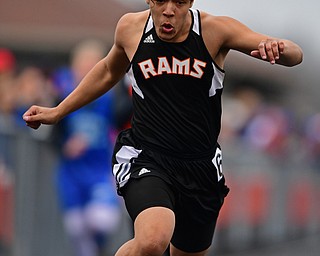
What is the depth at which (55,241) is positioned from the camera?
13.1 meters

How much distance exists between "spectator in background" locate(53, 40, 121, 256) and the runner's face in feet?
14.9

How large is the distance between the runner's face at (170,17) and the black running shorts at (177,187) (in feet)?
2.66

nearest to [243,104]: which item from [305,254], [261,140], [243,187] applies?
[261,140]

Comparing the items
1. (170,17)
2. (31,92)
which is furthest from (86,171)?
(170,17)

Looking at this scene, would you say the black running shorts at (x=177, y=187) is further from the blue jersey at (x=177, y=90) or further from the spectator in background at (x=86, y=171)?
the spectator in background at (x=86, y=171)

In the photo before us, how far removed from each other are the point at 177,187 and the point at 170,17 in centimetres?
114

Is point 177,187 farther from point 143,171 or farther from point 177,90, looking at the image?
point 177,90

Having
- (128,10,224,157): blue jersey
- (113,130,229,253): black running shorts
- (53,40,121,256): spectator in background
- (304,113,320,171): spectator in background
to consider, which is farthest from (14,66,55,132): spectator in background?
(304,113,320,171): spectator in background

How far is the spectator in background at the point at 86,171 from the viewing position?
12594 mm

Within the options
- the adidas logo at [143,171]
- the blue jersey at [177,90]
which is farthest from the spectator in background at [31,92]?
the adidas logo at [143,171]

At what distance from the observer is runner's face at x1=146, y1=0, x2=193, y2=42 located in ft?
25.5

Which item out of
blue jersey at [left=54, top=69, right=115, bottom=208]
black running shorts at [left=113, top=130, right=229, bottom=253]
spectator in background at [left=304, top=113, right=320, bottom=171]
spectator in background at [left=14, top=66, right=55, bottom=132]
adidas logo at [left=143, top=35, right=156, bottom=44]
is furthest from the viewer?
spectator in background at [left=304, top=113, right=320, bottom=171]

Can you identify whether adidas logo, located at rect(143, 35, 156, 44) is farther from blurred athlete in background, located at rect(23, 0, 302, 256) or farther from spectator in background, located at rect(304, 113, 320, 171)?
spectator in background, located at rect(304, 113, 320, 171)

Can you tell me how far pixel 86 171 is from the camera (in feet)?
42.5
